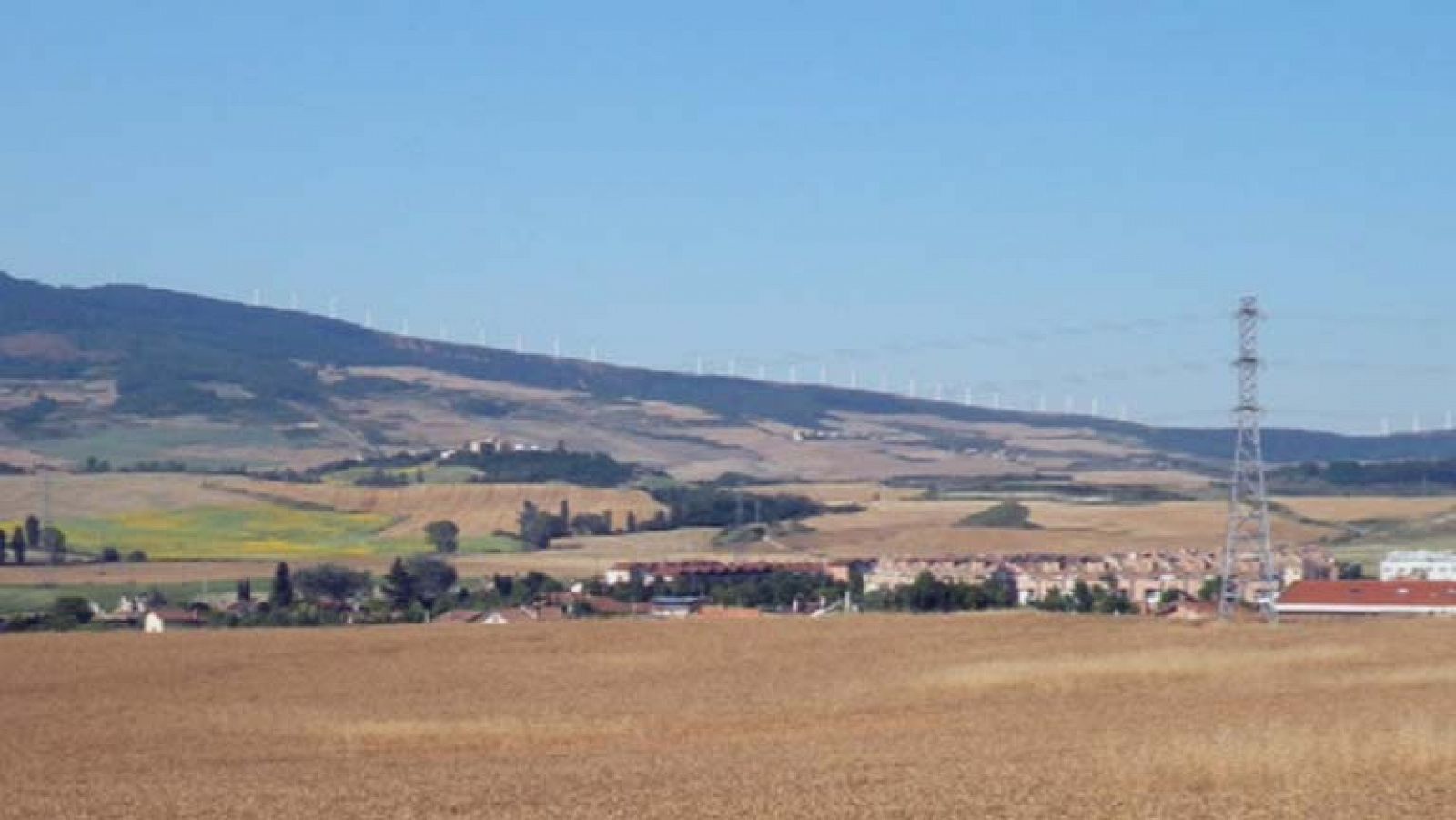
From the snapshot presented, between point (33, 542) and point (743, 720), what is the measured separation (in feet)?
191

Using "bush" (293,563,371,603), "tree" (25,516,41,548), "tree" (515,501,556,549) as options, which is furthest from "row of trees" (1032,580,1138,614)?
"tree" (25,516,41,548)

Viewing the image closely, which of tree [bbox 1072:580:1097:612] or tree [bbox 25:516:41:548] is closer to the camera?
tree [bbox 1072:580:1097:612]

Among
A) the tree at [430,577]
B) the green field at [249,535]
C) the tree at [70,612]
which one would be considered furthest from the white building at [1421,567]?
the tree at [70,612]

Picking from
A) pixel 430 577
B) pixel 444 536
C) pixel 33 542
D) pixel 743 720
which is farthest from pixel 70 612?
pixel 444 536

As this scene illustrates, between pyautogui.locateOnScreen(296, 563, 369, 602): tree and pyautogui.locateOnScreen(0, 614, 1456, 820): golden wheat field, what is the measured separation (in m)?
17.6

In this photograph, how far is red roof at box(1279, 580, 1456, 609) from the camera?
57.9 meters

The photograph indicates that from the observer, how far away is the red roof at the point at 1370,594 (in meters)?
57.9

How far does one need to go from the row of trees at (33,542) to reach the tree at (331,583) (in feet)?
41.2

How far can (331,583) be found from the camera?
68.2 metres

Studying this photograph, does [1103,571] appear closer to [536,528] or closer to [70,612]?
[536,528]

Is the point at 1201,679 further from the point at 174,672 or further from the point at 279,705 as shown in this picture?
the point at 174,672

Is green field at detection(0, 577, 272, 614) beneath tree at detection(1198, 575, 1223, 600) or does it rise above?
beneath

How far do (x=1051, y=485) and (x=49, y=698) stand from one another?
96.9 metres

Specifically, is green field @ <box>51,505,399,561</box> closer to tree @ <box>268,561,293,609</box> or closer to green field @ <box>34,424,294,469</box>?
tree @ <box>268,561,293,609</box>
